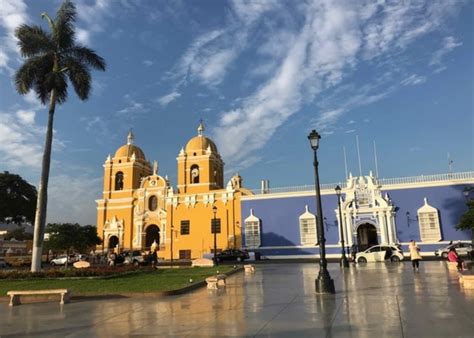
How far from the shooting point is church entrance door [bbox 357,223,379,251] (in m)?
36.5

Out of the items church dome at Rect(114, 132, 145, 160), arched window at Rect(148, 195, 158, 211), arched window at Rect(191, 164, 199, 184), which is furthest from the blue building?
church dome at Rect(114, 132, 145, 160)

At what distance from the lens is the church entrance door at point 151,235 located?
4875 cm

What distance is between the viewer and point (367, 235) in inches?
1475

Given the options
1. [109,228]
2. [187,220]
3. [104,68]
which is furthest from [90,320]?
[109,228]

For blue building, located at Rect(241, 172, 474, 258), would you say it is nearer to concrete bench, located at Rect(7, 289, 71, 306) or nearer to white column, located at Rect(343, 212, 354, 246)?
white column, located at Rect(343, 212, 354, 246)

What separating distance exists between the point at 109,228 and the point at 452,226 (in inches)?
1480

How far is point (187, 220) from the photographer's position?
42.9m

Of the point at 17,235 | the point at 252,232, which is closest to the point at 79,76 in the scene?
the point at 252,232

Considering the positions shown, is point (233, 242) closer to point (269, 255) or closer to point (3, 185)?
point (269, 255)

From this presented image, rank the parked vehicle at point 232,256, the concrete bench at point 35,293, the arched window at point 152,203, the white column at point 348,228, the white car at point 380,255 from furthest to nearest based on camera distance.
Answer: the arched window at point 152,203 < the white column at point 348,228 < the parked vehicle at point 232,256 < the white car at point 380,255 < the concrete bench at point 35,293

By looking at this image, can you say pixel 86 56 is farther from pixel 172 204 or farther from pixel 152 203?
pixel 152 203

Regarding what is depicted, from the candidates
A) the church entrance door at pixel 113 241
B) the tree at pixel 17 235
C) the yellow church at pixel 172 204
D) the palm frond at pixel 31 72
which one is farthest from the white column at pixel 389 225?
the tree at pixel 17 235

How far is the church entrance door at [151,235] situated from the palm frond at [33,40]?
30368 mm

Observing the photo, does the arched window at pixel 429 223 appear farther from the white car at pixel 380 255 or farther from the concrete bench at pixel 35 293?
the concrete bench at pixel 35 293
